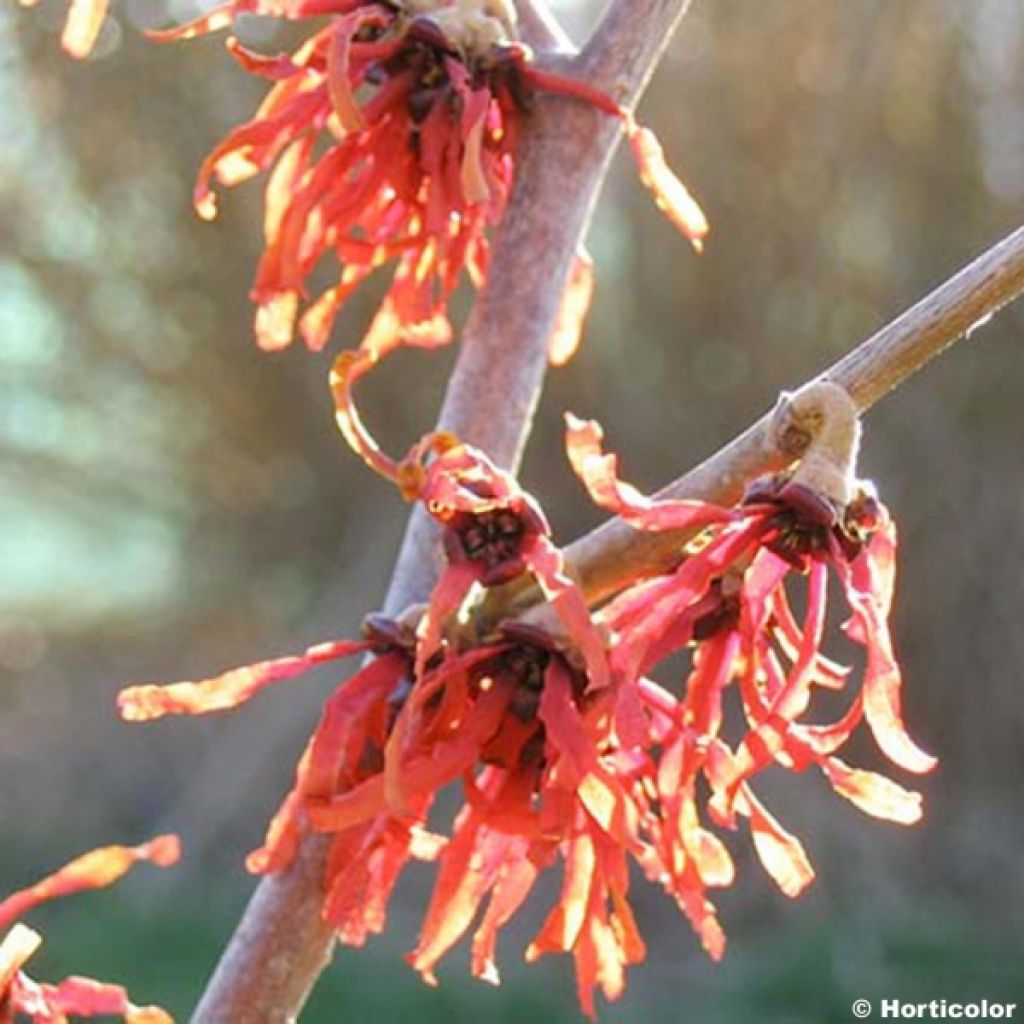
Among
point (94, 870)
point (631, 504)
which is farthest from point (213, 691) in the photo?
point (631, 504)

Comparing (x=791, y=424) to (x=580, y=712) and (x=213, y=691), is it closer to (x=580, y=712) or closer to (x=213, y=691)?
(x=580, y=712)

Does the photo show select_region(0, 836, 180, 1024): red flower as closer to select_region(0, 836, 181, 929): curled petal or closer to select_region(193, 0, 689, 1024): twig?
select_region(0, 836, 181, 929): curled petal

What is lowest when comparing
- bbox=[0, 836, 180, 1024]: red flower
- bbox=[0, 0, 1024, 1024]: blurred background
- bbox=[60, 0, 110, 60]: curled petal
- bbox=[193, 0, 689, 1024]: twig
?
bbox=[0, 836, 180, 1024]: red flower

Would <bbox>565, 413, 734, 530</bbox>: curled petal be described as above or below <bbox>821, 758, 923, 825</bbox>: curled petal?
above

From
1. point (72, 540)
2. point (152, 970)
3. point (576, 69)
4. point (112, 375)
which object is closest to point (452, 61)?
point (576, 69)

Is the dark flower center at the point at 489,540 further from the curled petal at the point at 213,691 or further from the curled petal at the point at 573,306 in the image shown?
the curled petal at the point at 573,306

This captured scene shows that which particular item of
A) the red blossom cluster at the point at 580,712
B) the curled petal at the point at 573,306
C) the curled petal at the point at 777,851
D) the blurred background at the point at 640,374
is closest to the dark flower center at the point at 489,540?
the red blossom cluster at the point at 580,712

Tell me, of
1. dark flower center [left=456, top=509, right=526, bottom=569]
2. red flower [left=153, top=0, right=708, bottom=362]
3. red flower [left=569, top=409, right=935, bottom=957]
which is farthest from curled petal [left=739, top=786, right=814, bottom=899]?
red flower [left=153, top=0, right=708, bottom=362]
